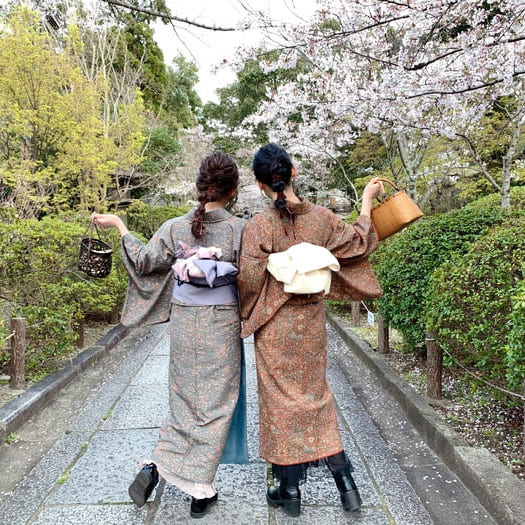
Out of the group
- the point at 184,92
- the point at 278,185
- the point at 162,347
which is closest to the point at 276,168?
the point at 278,185

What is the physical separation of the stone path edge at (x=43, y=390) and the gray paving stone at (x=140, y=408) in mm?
598

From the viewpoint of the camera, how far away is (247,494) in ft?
8.46

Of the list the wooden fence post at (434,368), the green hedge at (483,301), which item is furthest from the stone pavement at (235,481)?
the green hedge at (483,301)

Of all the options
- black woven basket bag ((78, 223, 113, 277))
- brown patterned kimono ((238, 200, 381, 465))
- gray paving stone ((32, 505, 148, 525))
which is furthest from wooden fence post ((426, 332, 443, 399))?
black woven basket bag ((78, 223, 113, 277))

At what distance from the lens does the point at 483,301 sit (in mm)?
2797

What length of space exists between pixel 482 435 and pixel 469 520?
2.75 feet

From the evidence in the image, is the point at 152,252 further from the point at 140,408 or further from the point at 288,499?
the point at 140,408

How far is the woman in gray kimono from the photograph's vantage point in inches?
92.6

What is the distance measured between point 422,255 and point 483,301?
145 centimetres

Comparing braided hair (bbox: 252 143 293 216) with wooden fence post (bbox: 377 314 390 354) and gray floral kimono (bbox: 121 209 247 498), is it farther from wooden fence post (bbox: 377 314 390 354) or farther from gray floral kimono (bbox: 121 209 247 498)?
wooden fence post (bbox: 377 314 390 354)

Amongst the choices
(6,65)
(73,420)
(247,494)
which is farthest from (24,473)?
(6,65)

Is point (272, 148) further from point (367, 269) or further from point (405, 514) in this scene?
point (405, 514)

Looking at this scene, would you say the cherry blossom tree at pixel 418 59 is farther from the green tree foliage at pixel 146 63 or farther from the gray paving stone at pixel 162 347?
the green tree foliage at pixel 146 63

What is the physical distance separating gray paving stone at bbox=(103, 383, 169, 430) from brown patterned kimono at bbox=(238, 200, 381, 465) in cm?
147
